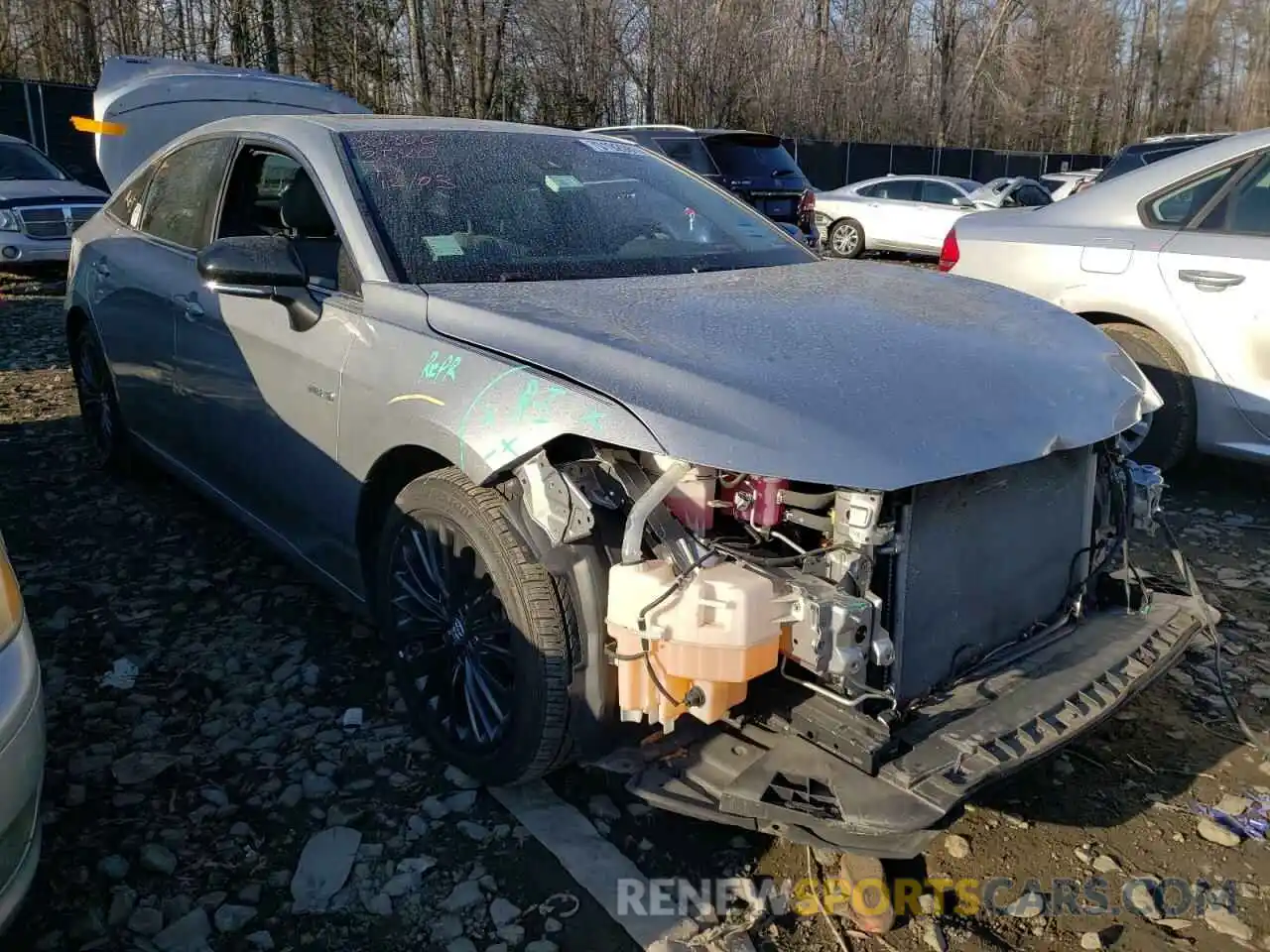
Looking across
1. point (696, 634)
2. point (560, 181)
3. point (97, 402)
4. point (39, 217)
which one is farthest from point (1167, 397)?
point (39, 217)

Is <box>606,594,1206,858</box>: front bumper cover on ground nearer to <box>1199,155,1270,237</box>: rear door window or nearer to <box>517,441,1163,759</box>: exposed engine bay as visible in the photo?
<box>517,441,1163,759</box>: exposed engine bay

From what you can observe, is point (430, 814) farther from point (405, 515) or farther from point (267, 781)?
point (405, 515)

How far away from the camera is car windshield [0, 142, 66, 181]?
11.8 metres

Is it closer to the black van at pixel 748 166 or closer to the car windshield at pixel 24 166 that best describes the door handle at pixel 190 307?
the black van at pixel 748 166

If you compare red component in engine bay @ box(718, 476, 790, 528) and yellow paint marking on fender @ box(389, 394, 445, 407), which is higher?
yellow paint marking on fender @ box(389, 394, 445, 407)

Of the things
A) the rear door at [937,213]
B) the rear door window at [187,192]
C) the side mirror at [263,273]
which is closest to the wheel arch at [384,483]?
the side mirror at [263,273]

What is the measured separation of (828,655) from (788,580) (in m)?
0.18

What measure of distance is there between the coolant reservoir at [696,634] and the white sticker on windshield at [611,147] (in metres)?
2.13

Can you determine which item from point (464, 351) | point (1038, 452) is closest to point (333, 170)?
point (464, 351)

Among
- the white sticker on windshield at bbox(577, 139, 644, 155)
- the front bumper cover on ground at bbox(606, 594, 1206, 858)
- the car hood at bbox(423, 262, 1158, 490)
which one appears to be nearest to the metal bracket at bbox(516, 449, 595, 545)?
the car hood at bbox(423, 262, 1158, 490)

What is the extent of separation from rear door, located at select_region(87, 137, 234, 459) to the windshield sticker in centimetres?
132

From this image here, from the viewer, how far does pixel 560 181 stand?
3492 millimetres

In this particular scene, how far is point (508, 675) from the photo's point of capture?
2.58 meters

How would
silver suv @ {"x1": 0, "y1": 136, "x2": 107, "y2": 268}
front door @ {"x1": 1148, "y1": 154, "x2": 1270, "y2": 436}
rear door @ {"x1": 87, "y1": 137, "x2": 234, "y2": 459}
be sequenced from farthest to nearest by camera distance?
silver suv @ {"x1": 0, "y1": 136, "x2": 107, "y2": 268} → front door @ {"x1": 1148, "y1": 154, "x2": 1270, "y2": 436} → rear door @ {"x1": 87, "y1": 137, "x2": 234, "y2": 459}
